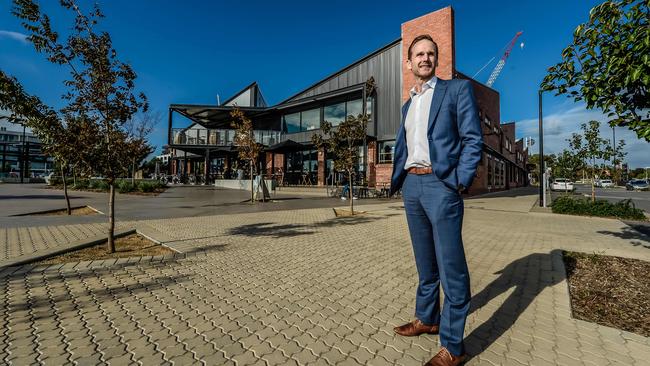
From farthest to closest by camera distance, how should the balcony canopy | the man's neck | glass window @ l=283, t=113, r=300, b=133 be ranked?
the balcony canopy, glass window @ l=283, t=113, r=300, b=133, the man's neck

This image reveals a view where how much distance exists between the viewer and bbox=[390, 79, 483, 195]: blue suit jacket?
1.81 metres

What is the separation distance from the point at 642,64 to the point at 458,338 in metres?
2.67

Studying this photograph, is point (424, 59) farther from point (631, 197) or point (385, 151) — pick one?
point (631, 197)

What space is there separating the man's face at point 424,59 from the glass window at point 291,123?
2732cm

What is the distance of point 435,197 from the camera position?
1947 millimetres

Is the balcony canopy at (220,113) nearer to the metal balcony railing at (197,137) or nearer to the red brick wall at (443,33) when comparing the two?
the metal balcony railing at (197,137)

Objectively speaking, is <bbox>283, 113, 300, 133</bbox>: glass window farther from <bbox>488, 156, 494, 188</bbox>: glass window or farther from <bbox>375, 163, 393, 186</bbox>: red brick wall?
<bbox>488, 156, 494, 188</bbox>: glass window

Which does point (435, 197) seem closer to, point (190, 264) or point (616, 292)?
point (616, 292)

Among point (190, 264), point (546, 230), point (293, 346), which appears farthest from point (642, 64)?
point (546, 230)

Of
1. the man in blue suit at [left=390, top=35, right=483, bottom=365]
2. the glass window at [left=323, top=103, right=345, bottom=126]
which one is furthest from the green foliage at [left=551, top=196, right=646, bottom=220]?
the glass window at [left=323, top=103, right=345, bottom=126]

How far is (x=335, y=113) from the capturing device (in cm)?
2567

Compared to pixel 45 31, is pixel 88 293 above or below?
below

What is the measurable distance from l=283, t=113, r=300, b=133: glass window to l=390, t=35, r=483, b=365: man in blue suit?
2737 centimetres

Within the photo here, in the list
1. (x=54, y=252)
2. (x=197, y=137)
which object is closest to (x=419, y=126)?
(x=54, y=252)
